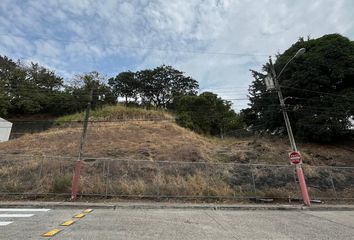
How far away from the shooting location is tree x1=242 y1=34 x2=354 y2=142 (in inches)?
971

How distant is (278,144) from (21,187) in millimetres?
21207

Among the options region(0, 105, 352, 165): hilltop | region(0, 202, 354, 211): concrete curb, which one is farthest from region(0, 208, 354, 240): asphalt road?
region(0, 105, 352, 165): hilltop

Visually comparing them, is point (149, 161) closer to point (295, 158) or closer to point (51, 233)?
point (295, 158)

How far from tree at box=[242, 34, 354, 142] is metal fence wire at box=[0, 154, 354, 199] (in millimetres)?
7645

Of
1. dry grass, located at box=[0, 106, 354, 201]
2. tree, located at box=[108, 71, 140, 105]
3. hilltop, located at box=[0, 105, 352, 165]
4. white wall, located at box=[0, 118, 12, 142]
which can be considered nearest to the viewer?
dry grass, located at box=[0, 106, 354, 201]

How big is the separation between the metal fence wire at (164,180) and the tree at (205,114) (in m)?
16.0

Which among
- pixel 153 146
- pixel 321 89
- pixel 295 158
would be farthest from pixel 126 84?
pixel 295 158

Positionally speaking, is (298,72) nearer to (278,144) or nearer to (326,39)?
(326,39)

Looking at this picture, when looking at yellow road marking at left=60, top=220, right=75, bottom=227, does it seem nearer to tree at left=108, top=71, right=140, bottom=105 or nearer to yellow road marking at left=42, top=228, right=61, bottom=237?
yellow road marking at left=42, top=228, right=61, bottom=237

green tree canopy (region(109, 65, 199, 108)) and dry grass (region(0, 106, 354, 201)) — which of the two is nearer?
dry grass (region(0, 106, 354, 201))

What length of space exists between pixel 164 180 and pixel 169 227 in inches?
279

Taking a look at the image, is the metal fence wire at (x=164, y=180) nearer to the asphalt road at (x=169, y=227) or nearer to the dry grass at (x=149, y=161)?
the dry grass at (x=149, y=161)

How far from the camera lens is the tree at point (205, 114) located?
111ft

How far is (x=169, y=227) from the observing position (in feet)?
26.9
